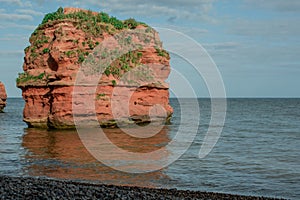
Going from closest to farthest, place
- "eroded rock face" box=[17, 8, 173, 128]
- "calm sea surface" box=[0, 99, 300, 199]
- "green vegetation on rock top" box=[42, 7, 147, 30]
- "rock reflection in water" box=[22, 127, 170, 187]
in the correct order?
"calm sea surface" box=[0, 99, 300, 199]
"rock reflection in water" box=[22, 127, 170, 187]
"eroded rock face" box=[17, 8, 173, 128]
"green vegetation on rock top" box=[42, 7, 147, 30]

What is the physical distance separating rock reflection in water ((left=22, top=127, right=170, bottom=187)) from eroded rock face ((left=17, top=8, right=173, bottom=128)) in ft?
8.29

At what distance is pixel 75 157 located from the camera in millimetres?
19672

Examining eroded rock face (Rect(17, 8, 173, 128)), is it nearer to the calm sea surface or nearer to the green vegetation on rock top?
the green vegetation on rock top

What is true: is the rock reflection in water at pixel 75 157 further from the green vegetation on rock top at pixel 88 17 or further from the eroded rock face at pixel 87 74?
the green vegetation on rock top at pixel 88 17

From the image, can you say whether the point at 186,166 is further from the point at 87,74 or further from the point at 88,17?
the point at 88,17

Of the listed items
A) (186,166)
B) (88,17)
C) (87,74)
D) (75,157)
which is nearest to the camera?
(186,166)

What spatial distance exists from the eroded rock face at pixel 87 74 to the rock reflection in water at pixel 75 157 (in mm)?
2528

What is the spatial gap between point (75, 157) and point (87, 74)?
13.5 meters

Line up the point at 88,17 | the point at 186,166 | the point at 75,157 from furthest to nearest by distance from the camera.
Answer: the point at 88,17 → the point at 75,157 → the point at 186,166

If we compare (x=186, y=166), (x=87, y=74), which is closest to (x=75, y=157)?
(x=186, y=166)

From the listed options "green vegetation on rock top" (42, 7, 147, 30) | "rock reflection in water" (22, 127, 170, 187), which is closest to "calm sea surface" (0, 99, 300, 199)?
"rock reflection in water" (22, 127, 170, 187)

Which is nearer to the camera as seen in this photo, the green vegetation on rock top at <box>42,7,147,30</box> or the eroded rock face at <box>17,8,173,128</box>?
the eroded rock face at <box>17,8,173,128</box>

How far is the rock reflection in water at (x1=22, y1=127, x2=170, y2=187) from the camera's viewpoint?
15164 millimetres

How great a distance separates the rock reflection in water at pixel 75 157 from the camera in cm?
1516
